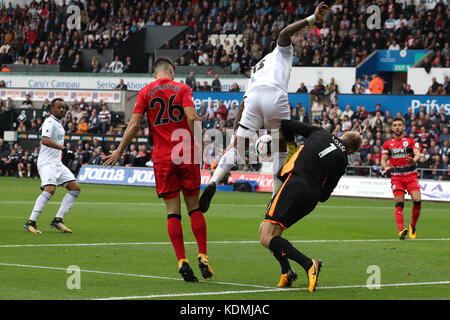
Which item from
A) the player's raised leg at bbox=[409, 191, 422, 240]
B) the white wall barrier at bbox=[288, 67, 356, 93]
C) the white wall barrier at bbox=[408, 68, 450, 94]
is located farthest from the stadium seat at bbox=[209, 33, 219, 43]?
the player's raised leg at bbox=[409, 191, 422, 240]

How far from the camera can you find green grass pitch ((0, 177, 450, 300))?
8.89 meters

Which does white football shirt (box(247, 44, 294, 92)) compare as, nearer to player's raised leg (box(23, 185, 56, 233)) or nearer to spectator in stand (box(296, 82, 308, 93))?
player's raised leg (box(23, 185, 56, 233))

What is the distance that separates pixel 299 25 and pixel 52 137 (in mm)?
7303

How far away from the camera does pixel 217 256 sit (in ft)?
40.8

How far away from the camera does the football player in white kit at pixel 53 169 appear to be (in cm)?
1592

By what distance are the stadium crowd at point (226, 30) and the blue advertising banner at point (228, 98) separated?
2.43 meters

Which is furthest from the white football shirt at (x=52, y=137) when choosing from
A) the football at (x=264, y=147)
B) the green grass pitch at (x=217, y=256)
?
the football at (x=264, y=147)

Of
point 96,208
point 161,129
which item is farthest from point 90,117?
point 161,129

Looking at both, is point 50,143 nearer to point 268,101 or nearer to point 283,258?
point 268,101

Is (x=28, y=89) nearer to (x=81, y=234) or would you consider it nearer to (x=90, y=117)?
(x=90, y=117)

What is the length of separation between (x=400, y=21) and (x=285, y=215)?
3100cm

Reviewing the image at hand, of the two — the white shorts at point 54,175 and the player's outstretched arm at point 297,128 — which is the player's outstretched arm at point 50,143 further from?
the player's outstretched arm at point 297,128

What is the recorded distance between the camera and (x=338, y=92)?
35906 millimetres

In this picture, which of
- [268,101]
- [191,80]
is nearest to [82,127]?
[191,80]
